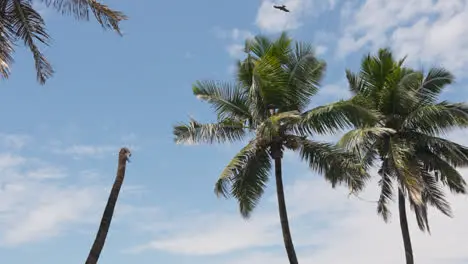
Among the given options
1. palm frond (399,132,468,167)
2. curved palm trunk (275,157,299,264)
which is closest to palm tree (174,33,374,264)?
curved palm trunk (275,157,299,264)

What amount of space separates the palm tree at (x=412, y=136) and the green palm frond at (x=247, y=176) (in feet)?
13.4

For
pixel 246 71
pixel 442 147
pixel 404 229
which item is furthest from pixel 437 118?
pixel 246 71

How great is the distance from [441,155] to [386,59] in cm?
465

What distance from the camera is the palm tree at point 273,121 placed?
75.0ft

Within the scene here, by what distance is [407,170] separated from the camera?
81.6 ft

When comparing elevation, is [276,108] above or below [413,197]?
above

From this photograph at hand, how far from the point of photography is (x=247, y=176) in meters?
23.8

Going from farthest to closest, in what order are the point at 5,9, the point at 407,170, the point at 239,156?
1. the point at 407,170
2. the point at 239,156
3. the point at 5,9

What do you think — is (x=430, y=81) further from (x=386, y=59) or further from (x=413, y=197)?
(x=413, y=197)

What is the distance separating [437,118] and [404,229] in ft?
15.1

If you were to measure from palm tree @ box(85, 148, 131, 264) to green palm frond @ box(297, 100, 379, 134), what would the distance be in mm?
9404

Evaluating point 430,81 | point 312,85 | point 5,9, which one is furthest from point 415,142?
point 5,9

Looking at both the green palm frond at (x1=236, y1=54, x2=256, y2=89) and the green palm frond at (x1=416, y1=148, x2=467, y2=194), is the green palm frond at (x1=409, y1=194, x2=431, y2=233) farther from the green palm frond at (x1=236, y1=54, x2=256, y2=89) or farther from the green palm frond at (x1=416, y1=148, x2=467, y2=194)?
the green palm frond at (x1=236, y1=54, x2=256, y2=89)

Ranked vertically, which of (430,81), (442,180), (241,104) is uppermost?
(430,81)
